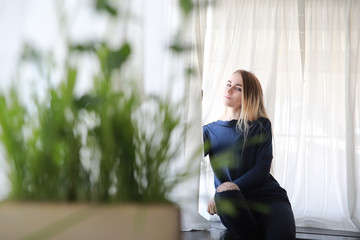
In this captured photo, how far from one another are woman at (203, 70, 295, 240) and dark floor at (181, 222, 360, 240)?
1.36 feet

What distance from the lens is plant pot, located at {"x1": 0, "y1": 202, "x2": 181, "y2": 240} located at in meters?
0.49

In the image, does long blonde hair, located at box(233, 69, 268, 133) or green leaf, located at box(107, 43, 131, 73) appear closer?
green leaf, located at box(107, 43, 131, 73)

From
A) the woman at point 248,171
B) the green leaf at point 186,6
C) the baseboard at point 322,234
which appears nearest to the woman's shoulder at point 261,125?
the woman at point 248,171

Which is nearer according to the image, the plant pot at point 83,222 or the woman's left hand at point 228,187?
the plant pot at point 83,222

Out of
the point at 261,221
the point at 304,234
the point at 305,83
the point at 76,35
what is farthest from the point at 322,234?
the point at 76,35

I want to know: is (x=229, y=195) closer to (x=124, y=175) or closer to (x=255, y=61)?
(x=255, y=61)

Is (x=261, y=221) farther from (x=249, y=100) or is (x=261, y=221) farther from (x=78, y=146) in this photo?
(x=78, y=146)

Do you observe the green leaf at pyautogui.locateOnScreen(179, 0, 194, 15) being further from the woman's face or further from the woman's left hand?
the woman's face

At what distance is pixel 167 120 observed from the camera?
0.57 metres

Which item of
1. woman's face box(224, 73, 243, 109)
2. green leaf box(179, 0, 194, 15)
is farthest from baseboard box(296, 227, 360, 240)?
green leaf box(179, 0, 194, 15)

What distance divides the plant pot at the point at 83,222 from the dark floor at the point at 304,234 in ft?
10.0

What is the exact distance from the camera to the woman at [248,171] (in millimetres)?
2979

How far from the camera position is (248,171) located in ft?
10.3

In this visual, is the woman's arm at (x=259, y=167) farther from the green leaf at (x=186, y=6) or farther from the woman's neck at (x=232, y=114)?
the green leaf at (x=186, y=6)
